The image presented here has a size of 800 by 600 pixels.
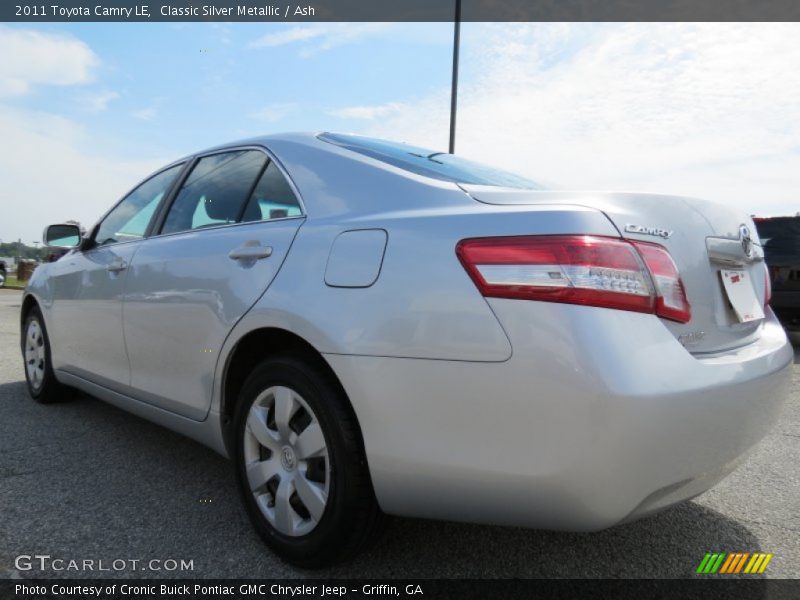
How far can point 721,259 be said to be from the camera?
1878mm

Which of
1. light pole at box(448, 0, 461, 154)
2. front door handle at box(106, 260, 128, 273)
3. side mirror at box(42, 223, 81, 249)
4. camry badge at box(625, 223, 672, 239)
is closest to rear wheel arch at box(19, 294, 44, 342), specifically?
side mirror at box(42, 223, 81, 249)

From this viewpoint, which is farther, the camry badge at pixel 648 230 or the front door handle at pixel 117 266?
the front door handle at pixel 117 266

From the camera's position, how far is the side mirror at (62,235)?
4160 millimetres

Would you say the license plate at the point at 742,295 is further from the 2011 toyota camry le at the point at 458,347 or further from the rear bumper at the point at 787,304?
the rear bumper at the point at 787,304

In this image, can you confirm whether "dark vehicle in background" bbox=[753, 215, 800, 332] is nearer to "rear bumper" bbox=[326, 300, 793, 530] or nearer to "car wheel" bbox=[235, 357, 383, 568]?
"rear bumper" bbox=[326, 300, 793, 530]

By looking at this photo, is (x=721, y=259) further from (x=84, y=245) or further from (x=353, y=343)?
(x=84, y=245)

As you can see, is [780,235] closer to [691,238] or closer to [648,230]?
[691,238]

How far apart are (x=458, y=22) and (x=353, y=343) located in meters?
9.03

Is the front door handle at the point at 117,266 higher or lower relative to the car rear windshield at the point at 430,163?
lower

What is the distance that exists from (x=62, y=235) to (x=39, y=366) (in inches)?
35.9

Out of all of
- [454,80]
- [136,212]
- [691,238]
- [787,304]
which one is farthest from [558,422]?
[454,80]

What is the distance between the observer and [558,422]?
1490 mm

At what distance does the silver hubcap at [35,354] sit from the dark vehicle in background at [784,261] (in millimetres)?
7576

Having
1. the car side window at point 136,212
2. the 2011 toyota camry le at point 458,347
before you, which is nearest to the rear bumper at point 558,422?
the 2011 toyota camry le at point 458,347
